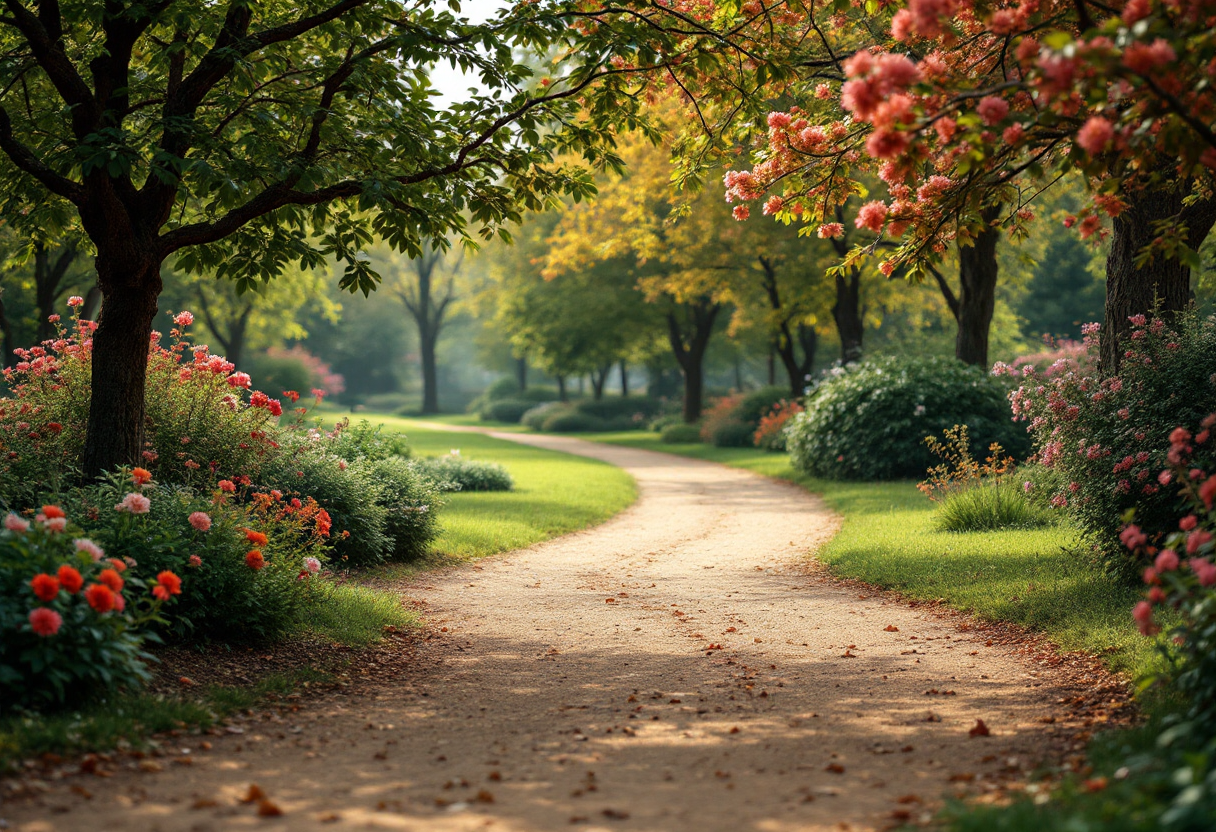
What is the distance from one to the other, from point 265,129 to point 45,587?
3869 mm

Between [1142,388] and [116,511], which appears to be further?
[1142,388]

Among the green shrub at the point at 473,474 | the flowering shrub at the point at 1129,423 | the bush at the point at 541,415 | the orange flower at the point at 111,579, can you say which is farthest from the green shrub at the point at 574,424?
the orange flower at the point at 111,579

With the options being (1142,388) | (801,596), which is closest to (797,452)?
(801,596)

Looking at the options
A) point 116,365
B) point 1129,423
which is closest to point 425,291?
point 116,365

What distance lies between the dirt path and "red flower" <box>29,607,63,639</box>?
0.69 m

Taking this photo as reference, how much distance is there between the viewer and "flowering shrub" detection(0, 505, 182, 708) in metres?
4.14

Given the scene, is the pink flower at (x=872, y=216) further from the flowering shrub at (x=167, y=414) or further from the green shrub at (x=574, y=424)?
the green shrub at (x=574, y=424)

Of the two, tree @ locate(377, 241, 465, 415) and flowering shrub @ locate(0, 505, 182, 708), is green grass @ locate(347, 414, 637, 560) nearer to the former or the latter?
flowering shrub @ locate(0, 505, 182, 708)

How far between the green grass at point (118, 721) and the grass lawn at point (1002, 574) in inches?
199

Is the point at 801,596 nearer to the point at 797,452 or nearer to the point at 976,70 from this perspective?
the point at 976,70

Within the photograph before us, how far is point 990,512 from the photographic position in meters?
10.7

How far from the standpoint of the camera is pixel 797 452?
722 inches

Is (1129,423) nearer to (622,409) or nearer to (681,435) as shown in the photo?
(681,435)

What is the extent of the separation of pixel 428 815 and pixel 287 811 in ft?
1.87
